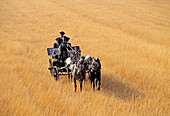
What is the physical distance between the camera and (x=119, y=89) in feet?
22.5

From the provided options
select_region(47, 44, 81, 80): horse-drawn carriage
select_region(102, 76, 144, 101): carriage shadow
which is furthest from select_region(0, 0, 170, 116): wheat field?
select_region(47, 44, 81, 80): horse-drawn carriage

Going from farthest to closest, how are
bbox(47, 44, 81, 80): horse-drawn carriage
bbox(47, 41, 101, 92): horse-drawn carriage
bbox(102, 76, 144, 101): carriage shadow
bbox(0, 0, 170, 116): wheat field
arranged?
bbox(47, 44, 81, 80): horse-drawn carriage
bbox(102, 76, 144, 101): carriage shadow
bbox(47, 41, 101, 92): horse-drawn carriage
bbox(0, 0, 170, 116): wheat field

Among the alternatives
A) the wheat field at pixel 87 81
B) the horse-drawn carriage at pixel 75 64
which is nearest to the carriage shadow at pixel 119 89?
the wheat field at pixel 87 81

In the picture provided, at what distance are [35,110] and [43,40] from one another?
8972 millimetres

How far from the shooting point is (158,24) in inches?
790

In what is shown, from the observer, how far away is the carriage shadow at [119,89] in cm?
640

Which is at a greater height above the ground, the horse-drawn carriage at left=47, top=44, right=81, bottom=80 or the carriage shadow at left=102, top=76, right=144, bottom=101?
the horse-drawn carriage at left=47, top=44, right=81, bottom=80

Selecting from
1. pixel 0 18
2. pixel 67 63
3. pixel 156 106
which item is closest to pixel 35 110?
pixel 67 63

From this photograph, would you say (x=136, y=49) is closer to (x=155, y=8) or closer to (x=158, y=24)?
(x=158, y=24)

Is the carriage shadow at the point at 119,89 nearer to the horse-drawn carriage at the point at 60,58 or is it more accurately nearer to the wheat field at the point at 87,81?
the wheat field at the point at 87,81

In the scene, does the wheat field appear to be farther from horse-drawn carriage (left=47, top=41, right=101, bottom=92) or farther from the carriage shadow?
horse-drawn carriage (left=47, top=41, right=101, bottom=92)

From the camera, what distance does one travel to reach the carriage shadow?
252 inches

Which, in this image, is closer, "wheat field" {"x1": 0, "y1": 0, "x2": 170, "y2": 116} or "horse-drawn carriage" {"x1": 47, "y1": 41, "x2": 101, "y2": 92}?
"wheat field" {"x1": 0, "y1": 0, "x2": 170, "y2": 116}

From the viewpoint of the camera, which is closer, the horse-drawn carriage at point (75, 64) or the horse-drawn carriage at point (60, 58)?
the horse-drawn carriage at point (75, 64)
